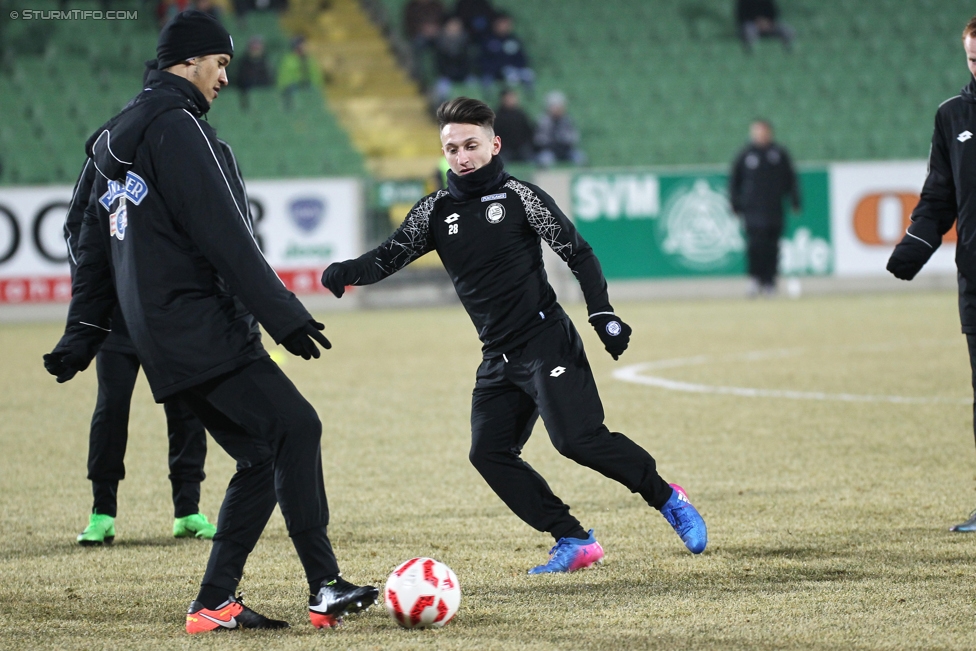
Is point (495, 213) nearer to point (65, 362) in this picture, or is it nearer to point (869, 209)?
point (65, 362)

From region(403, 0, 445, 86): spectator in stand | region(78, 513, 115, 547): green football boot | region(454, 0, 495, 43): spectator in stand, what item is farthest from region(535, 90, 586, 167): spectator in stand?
region(78, 513, 115, 547): green football boot

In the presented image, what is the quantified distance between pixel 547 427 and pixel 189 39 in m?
1.84

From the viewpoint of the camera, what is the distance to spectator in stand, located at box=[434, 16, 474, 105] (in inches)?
877

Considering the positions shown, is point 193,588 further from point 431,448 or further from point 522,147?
point 522,147

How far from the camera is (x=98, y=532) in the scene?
17.2ft

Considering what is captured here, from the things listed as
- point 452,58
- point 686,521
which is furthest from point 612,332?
point 452,58

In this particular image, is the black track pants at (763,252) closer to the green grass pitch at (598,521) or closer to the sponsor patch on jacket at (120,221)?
the green grass pitch at (598,521)

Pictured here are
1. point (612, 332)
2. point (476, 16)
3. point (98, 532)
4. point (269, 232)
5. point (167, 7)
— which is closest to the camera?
point (612, 332)

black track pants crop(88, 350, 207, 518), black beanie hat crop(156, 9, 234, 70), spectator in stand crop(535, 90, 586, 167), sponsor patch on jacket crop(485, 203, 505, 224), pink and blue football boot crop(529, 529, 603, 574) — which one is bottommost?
pink and blue football boot crop(529, 529, 603, 574)

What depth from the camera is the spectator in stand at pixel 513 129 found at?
20203 millimetres

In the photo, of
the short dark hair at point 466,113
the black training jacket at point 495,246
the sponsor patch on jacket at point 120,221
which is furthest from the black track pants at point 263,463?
the short dark hair at point 466,113

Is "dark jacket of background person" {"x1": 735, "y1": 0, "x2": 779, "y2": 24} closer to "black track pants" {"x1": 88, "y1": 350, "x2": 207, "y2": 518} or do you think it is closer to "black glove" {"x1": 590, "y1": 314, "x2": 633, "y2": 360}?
"black track pants" {"x1": 88, "y1": 350, "x2": 207, "y2": 518}

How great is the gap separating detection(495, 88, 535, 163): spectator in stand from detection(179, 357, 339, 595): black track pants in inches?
648

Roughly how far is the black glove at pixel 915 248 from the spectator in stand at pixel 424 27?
59.7ft
